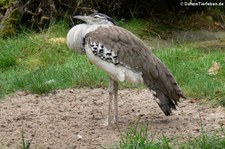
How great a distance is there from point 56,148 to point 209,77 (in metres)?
2.95

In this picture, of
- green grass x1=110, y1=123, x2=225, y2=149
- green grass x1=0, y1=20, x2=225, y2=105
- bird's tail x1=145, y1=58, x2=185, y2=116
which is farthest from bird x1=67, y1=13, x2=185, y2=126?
green grass x1=0, y1=20, x2=225, y2=105

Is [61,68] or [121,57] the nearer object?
[121,57]

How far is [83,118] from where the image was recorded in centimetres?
590

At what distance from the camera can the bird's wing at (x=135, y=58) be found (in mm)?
5309

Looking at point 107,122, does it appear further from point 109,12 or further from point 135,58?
point 109,12

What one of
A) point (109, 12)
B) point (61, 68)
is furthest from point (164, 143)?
point (109, 12)

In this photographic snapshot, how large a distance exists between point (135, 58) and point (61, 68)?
2743 millimetres

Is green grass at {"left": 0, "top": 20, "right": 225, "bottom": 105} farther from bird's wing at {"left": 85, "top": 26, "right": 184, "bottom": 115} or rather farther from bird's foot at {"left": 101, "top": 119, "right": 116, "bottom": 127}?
bird's foot at {"left": 101, "top": 119, "right": 116, "bottom": 127}

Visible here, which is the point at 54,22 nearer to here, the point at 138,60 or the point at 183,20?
the point at 183,20

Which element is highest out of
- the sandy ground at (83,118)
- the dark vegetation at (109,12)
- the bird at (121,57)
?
the bird at (121,57)

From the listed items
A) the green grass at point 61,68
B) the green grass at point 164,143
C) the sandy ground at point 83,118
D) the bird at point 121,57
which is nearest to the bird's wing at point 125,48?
the bird at point 121,57

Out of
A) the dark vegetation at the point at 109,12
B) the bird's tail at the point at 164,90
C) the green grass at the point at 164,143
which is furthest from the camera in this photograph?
the dark vegetation at the point at 109,12

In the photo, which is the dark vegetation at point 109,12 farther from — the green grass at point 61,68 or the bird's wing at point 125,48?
Result: the bird's wing at point 125,48

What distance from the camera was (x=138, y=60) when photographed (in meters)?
5.40
